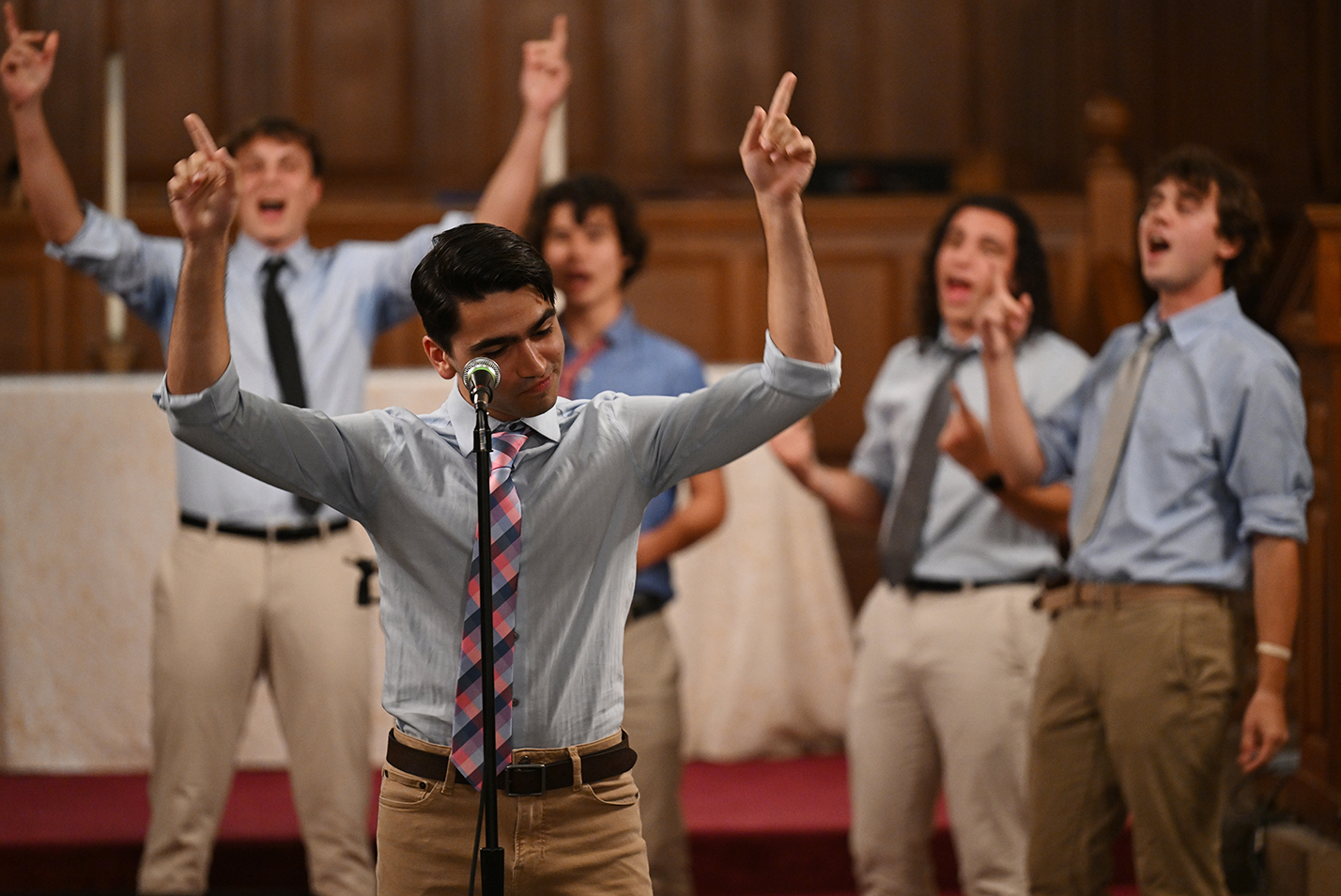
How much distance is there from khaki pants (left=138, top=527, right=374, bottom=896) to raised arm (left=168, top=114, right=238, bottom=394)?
148 cm

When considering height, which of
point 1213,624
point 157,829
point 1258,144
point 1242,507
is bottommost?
point 157,829

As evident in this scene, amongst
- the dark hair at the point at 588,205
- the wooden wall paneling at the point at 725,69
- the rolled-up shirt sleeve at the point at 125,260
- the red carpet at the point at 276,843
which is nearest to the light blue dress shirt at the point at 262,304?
the rolled-up shirt sleeve at the point at 125,260

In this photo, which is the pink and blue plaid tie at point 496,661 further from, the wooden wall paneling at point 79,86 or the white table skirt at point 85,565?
the wooden wall paneling at point 79,86

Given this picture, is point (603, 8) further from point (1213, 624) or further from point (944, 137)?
point (1213, 624)

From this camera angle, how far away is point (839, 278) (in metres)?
5.35

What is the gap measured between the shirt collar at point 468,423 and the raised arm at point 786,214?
31 centimetres

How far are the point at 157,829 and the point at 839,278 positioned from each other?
3142 mm

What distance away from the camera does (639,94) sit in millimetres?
6605

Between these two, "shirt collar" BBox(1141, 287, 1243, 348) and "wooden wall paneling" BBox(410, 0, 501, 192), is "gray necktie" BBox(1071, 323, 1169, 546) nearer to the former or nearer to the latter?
"shirt collar" BBox(1141, 287, 1243, 348)

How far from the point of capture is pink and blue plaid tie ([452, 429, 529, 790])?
1.72 meters

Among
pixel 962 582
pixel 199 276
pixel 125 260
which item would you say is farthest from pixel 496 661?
pixel 125 260

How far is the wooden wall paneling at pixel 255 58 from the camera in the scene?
643 cm

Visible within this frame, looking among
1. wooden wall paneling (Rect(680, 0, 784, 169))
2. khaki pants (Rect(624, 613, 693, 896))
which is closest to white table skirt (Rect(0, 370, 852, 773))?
khaki pants (Rect(624, 613, 693, 896))

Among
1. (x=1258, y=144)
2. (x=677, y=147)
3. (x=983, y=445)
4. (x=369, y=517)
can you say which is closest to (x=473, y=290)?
(x=369, y=517)
